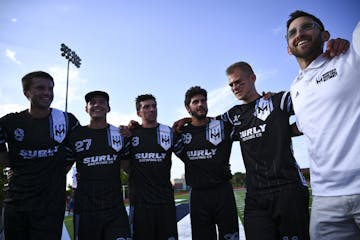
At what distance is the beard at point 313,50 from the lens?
2.55m

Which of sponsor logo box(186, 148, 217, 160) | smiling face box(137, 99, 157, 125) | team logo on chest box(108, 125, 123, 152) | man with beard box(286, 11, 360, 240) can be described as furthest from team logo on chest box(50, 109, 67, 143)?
man with beard box(286, 11, 360, 240)

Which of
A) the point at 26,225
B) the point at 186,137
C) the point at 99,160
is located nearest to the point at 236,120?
the point at 186,137

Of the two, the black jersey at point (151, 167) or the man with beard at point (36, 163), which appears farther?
the black jersey at point (151, 167)

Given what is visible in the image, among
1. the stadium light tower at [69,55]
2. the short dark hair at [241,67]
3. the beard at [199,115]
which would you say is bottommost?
the beard at [199,115]

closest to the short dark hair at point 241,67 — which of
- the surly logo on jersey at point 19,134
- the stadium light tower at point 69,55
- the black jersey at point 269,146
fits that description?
the black jersey at point 269,146

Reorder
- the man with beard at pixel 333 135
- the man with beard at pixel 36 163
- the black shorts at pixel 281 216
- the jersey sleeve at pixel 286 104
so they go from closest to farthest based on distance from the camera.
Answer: the man with beard at pixel 333 135 → the black shorts at pixel 281 216 → the jersey sleeve at pixel 286 104 → the man with beard at pixel 36 163

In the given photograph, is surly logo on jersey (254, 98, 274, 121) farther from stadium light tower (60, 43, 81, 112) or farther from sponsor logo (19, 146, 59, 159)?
stadium light tower (60, 43, 81, 112)

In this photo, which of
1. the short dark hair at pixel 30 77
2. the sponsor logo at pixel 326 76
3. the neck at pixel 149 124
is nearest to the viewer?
the sponsor logo at pixel 326 76

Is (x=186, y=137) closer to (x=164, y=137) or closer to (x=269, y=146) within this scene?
(x=164, y=137)

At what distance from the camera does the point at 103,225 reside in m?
3.73

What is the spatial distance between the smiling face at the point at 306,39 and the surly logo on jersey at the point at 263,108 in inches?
34.8

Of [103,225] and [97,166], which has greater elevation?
[97,166]

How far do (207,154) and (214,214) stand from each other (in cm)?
90

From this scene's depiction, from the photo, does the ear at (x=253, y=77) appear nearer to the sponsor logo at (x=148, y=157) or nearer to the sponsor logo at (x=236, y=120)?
the sponsor logo at (x=236, y=120)
